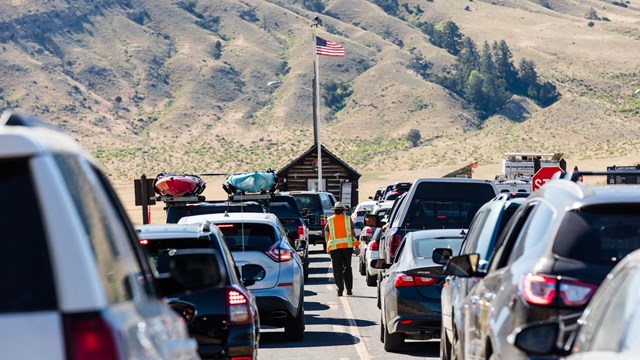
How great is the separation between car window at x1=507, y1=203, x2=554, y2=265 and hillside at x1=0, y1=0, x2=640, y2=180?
115 m

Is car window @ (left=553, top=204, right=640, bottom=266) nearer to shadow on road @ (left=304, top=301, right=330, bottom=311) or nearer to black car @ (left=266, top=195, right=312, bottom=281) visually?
shadow on road @ (left=304, top=301, right=330, bottom=311)

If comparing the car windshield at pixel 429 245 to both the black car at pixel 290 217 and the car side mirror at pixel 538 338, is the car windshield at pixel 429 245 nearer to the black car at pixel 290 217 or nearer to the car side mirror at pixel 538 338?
the car side mirror at pixel 538 338

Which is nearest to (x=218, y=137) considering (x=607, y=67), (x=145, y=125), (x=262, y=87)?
(x=145, y=125)

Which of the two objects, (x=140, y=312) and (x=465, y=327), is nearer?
(x=140, y=312)

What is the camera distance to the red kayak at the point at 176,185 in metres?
28.5

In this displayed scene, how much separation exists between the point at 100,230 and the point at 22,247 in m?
0.52

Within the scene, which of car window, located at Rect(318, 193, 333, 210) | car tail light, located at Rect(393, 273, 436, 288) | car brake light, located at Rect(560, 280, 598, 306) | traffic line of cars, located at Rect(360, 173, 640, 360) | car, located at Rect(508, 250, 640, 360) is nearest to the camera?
car, located at Rect(508, 250, 640, 360)

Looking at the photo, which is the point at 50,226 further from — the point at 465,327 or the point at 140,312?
the point at 465,327

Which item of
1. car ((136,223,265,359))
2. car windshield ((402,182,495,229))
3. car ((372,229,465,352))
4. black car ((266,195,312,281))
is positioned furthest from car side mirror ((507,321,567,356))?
black car ((266,195,312,281))

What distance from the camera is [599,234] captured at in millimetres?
7742

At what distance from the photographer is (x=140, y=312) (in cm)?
476

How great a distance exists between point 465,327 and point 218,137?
133m

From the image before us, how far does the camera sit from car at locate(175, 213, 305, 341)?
16719 mm

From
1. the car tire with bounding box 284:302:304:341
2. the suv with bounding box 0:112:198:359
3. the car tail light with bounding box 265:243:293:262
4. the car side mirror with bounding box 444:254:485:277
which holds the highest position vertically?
the suv with bounding box 0:112:198:359
